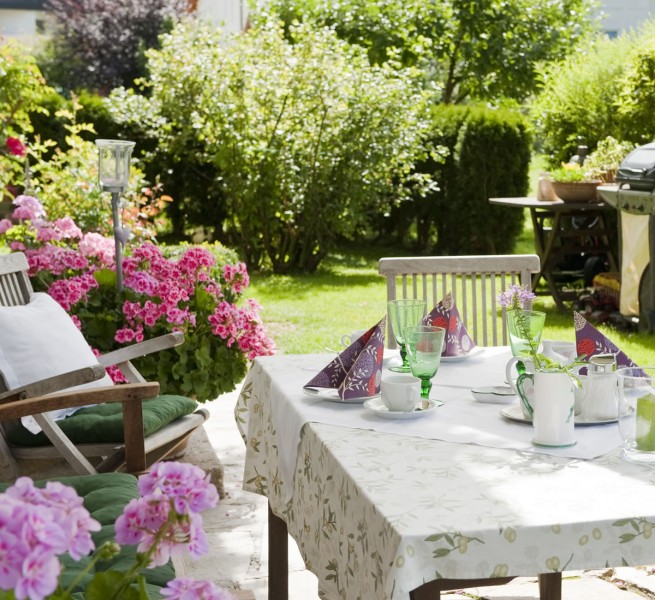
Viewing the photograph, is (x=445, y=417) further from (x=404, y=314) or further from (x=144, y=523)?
(x=144, y=523)

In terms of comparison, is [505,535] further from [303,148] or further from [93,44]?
[93,44]

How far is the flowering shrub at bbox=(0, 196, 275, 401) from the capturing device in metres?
4.40

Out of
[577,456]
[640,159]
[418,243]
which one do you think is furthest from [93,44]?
[577,456]

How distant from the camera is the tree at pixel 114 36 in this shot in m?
21.0

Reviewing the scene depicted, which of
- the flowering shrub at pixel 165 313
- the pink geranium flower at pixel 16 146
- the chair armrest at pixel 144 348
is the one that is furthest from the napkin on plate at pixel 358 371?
the pink geranium flower at pixel 16 146

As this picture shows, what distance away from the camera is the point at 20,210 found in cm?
525

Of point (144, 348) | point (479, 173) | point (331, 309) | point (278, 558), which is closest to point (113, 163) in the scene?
point (144, 348)

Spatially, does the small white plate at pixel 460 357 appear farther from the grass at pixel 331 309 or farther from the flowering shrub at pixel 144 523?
the grass at pixel 331 309

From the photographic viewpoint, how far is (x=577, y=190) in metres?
7.47

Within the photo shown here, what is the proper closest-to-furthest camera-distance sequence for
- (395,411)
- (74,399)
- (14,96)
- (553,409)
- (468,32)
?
(553,409), (395,411), (74,399), (14,96), (468,32)

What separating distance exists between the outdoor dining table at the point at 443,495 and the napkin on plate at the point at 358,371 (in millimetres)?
42

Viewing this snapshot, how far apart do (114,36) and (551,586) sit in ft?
66.9

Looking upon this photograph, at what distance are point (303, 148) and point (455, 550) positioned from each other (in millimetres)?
8473

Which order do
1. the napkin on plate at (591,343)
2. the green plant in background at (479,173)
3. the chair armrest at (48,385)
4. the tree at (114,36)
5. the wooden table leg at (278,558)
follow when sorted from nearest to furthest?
the napkin on plate at (591,343) → the wooden table leg at (278,558) → the chair armrest at (48,385) → the green plant in background at (479,173) → the tree at (114,36)
